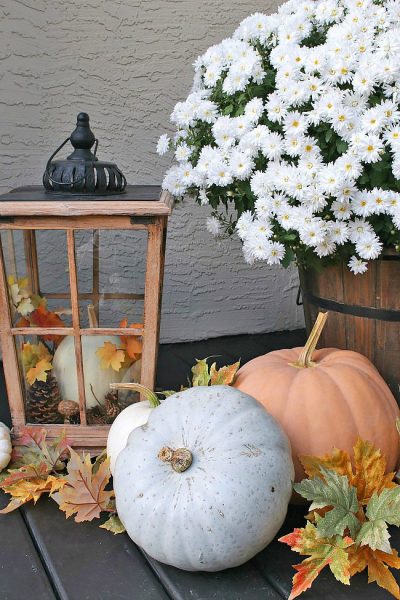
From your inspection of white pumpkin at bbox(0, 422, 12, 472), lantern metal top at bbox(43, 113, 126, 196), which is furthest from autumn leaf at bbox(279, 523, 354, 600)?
lantern metal top at bbox(43, 113, 126, 196)

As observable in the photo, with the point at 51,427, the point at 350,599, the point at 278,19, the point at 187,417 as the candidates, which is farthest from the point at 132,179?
the point at 350,599

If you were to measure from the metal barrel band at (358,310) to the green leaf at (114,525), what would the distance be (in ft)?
2.33

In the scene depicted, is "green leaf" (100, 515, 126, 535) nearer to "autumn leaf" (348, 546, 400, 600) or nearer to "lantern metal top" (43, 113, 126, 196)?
"autumn leaf" (348, 546, 400, 600)

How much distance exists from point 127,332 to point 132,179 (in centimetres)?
98

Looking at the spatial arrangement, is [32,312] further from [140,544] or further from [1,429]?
[140,544]

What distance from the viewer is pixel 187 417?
122cm

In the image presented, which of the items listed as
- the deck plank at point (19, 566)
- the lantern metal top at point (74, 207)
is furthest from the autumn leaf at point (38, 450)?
the lantern metal top at point (74, 207)

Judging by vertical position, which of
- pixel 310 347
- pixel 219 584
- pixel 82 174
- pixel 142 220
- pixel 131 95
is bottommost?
pixel 219 584

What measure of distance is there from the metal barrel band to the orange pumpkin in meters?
0.14

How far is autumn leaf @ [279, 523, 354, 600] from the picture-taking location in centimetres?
107

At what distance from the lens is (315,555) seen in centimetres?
112

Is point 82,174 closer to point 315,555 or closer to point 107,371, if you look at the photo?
point 107,371

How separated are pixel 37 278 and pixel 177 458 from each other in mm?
610

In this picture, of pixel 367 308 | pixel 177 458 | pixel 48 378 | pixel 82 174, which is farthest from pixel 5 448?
pixel 367 308
